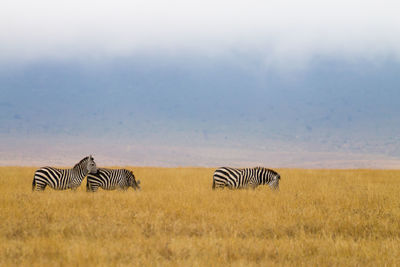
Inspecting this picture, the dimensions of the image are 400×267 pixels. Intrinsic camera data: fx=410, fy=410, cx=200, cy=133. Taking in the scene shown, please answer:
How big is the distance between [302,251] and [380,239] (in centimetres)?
256

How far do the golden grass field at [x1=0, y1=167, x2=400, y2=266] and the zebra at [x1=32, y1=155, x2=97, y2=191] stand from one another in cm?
158

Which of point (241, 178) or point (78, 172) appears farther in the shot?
point (241, 178)

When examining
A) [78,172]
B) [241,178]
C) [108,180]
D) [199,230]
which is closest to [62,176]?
[78,172]

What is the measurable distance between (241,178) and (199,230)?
8.57 metres

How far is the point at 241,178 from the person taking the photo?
18.0 m

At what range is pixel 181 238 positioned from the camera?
8.65 meters

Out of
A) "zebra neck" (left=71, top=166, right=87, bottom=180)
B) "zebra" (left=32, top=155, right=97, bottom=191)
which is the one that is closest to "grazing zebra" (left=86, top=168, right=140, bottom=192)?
"zebra neck" (left=71, top=166, right=87, bottom=180)

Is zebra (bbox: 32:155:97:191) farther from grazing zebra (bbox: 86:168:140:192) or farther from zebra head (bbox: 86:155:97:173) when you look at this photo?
grazing zebra (bbox: 86:168:140:192)

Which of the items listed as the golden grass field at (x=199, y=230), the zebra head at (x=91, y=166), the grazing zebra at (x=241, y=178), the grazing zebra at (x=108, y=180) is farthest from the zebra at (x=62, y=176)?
the grazing zebra at (x=241, y=178)

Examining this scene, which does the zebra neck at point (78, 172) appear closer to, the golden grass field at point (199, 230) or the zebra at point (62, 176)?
the zebra at point (62, 176)

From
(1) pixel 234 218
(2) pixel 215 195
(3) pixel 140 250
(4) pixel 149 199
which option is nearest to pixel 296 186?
(2) pixel 215 195

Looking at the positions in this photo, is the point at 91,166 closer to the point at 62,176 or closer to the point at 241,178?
the point at 62,176

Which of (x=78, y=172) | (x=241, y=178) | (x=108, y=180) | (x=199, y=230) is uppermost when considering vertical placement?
(x=241, y=178)

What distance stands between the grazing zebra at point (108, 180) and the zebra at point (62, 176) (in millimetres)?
431
